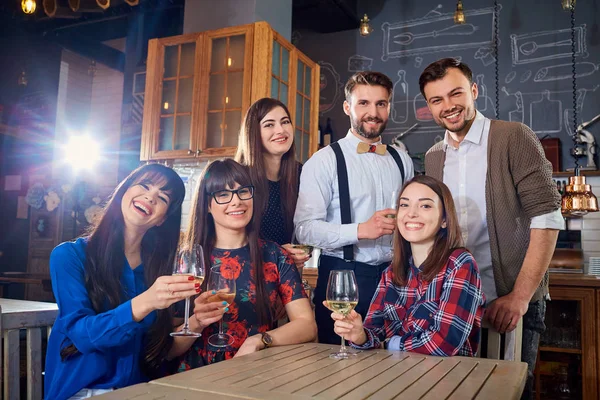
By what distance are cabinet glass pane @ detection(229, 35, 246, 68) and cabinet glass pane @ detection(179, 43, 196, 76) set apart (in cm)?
43

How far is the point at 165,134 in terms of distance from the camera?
5.08m

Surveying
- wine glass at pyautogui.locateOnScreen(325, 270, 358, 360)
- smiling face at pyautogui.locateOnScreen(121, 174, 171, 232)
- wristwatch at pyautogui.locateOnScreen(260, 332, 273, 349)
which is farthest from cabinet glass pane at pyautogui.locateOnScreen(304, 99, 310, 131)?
wine glass at pyautogui.locateOnScreen(325, 270, 358, 360)

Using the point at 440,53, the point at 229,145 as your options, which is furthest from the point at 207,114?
the point at 440,53

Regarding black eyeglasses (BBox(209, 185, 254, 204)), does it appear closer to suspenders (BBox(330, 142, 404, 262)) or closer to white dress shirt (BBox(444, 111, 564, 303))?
suspenders (BBox(330, 142, 404, 262))

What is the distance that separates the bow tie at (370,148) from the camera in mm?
2301

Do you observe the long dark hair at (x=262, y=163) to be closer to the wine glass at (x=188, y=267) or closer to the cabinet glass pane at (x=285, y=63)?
the wine glass at (x=188, y=267)

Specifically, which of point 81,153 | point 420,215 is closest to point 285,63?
point 420,215

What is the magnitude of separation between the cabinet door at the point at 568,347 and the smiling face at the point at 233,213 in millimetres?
2177

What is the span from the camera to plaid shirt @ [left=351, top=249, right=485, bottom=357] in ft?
5.17

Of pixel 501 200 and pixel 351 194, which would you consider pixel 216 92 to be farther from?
pixel 501 200

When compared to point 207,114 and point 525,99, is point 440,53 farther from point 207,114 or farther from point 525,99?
point 207,114

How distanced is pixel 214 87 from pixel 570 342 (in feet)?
11.4

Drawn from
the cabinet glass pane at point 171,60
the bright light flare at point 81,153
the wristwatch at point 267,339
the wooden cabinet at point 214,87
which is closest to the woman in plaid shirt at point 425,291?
the wristwatch at point 267,339

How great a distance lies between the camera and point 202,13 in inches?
197
